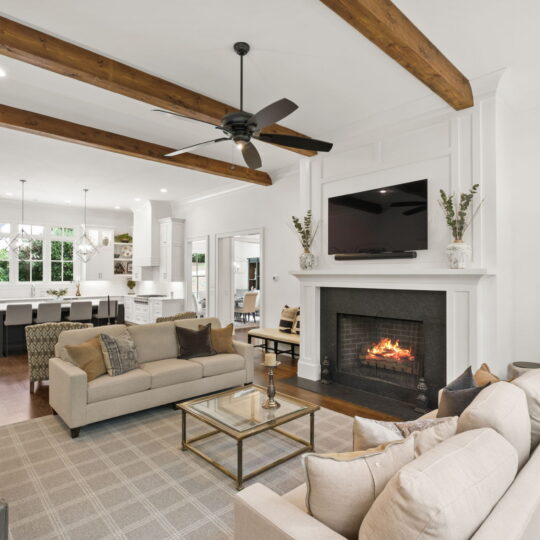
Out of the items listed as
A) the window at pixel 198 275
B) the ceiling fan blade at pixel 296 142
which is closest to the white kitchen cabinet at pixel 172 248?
the window at pixel 198 275

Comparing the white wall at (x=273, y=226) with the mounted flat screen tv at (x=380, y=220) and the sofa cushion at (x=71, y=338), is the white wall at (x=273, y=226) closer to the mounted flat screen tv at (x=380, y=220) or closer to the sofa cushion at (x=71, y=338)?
the mounted flat screen tv at (x=380, y=220)

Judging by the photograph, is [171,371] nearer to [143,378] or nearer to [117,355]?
[143,378]

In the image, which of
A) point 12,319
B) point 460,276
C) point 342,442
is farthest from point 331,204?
point 12,319

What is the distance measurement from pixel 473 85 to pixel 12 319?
7030 mm

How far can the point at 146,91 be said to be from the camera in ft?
10.6

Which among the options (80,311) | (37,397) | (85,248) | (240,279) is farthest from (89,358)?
(240,279)

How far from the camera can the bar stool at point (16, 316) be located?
6137 mm

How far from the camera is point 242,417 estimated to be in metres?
2.78

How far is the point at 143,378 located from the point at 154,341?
623 millimetres

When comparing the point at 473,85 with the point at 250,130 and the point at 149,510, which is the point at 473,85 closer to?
the point at 250,130

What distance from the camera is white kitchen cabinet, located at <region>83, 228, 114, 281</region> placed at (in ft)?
31.2

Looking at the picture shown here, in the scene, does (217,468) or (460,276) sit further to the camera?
(460,276)

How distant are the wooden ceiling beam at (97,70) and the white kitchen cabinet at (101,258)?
711 cm

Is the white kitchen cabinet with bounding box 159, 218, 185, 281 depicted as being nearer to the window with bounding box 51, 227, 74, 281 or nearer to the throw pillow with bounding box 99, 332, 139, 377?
the window with bounding box 51, 227, 74, 281
